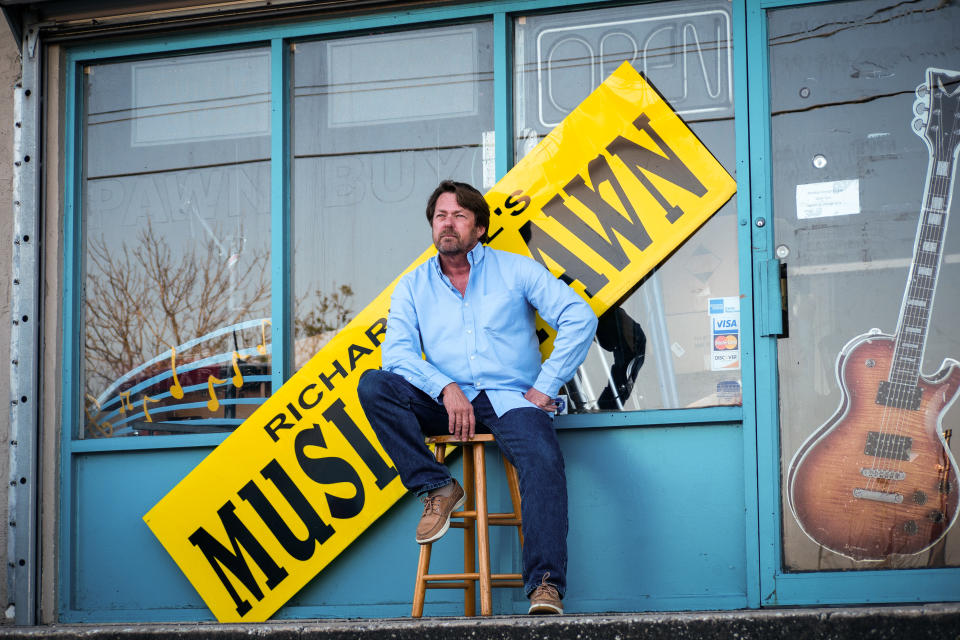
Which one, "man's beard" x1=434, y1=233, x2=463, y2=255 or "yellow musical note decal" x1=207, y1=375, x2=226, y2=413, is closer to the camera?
"man's beard" x1=434, y1=233, x2=463, y2=255

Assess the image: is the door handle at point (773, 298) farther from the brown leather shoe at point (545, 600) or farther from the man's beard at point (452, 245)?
the brown leather shoe at point (545, 600)

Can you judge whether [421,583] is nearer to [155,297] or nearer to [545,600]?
[545,600]

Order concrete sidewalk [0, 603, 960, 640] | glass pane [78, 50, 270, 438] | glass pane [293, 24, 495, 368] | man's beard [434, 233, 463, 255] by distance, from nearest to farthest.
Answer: concrete sidewalk [0, 603, 960, 640], man's beard [434, 233, 463, 255], glass pane [293, 24, 495, 368], glass pane [78, 50, 270, 438]

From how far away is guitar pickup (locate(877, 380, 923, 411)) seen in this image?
4105 mm

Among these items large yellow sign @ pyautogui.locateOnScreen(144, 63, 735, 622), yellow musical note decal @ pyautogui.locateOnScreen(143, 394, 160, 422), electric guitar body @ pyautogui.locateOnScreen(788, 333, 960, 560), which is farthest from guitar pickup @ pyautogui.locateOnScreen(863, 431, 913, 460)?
yellow musical note decal @ pyautogui.locateOnScreen(143, 394, 160, 422)

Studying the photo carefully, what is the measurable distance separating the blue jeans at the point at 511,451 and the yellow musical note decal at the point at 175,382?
4.25ft

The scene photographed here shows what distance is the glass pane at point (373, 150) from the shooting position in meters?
4.70

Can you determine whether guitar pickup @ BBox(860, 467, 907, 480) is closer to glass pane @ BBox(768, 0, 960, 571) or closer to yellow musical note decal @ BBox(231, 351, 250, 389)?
glass pane @ BBox(768, 0, 960, 571)

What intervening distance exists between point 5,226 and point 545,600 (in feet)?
9.97

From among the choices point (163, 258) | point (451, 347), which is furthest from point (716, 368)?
point (163, 258)

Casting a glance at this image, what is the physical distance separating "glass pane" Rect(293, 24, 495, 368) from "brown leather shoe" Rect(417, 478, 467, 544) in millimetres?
1193

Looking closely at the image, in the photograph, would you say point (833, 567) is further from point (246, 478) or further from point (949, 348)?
point (246, 478)

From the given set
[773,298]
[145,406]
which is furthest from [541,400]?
[145,406]

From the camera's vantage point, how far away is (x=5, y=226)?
192 inches
